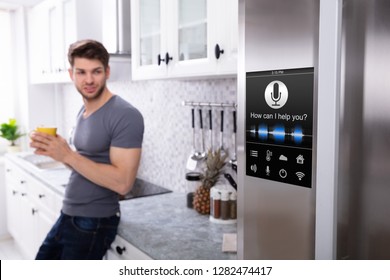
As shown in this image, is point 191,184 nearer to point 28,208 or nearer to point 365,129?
point 365,129

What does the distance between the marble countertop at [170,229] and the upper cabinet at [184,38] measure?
2.01 feet

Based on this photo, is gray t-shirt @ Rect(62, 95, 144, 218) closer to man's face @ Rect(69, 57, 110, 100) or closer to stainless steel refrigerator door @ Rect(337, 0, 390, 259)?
man's face @ Rect(69, 57, 110, 100)

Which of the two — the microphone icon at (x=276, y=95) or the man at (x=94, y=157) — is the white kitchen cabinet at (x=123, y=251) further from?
the microphone icon at (x=276, y=95)

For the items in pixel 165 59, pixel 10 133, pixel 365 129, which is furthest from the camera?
pixel 10 133

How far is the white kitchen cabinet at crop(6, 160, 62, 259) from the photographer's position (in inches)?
94.9

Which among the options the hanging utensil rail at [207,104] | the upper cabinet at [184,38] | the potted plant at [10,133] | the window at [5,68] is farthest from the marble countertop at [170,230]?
the window at [5,68]

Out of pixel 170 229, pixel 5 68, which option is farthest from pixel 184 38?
pixel 5 68

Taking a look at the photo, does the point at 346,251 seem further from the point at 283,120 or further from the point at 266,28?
the point at 266,28

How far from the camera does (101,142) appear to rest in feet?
5.03

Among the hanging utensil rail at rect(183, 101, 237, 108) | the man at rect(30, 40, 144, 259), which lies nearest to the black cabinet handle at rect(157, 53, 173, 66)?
the man at rect(30, 40, 144, 259)

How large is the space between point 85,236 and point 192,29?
913 mm

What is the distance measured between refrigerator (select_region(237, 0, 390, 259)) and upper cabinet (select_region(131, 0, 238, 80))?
523 millimetres

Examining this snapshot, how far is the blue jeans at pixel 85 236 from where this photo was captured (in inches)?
60.9

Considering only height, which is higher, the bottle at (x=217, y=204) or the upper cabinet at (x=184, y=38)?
the upper cabinet at (x=184, y=38)
